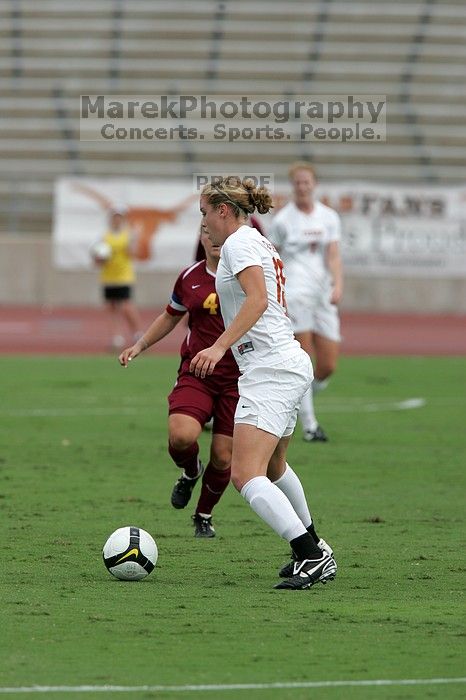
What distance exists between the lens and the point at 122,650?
5.42m

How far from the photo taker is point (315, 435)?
12.5m

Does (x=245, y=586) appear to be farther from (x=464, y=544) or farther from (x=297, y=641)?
(x=464, y=544)

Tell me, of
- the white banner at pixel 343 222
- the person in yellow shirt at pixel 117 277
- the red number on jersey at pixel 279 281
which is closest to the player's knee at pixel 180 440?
the red number on jersey at pixel 279 281

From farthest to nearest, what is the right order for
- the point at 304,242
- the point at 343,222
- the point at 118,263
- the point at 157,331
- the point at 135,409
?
1. the point at 343,222
2. the point at 118,263
3. the point at 135,409
4. the point at 304,242
5. the point at 157,331

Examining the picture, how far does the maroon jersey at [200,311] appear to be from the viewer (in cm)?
823

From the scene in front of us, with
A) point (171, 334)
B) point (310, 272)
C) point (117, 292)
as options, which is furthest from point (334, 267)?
point (171, 334)

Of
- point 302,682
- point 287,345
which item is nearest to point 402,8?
point 287,345

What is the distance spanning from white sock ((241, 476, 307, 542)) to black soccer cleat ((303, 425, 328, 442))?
19.0 feet

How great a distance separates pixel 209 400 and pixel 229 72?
23.6 meters

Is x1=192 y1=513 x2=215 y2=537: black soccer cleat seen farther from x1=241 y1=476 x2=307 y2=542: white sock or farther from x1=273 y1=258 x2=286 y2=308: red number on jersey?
x1=273 y1=258 x2=286 y2=308: red number on jersey

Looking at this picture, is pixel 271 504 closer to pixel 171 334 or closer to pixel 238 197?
pixel 238 197

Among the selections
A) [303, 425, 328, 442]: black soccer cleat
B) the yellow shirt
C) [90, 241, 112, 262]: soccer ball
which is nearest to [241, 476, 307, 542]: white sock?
[303, 425, 328, 442]: black soccer cleat

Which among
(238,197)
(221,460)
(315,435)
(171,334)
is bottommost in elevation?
(171,334)

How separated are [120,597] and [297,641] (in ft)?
3.86
